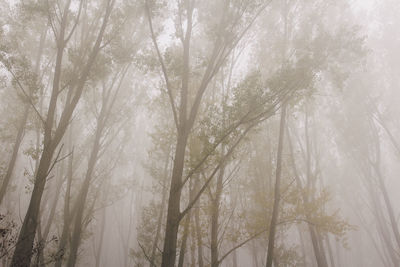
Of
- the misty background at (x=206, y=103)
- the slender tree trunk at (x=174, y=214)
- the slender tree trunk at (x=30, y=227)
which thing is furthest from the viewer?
the misty background at (x=206, y=103)

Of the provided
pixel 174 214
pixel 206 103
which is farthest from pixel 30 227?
pixel 206 103

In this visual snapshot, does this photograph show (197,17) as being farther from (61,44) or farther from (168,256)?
(168,256)

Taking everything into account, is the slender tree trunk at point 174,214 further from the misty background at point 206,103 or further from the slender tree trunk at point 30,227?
the slender tree trunk at point 30,227

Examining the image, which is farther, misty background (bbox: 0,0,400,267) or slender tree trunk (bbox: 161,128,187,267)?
misty background (bbox: 0,0,400,267)

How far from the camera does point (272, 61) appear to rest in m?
11.8

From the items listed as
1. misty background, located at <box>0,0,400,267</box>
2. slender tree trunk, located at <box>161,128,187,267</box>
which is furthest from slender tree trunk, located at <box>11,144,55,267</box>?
slender tree trunk, located at <box>161,128,187,267</box>

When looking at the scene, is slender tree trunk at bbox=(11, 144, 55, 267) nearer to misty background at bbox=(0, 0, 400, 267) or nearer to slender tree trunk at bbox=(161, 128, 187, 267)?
misty background at bbox=(0, 0, 400, 267)

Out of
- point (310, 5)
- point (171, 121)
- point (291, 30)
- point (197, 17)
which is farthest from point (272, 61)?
point (171, 121)

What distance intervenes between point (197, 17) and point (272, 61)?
4706 mm

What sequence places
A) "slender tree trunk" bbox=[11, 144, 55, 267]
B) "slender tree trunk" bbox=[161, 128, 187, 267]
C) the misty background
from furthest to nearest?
the misty background, "slender tree trunk" bbox=[11, 144, 55, 267], "slender tree trunk" bbox=[161, 128, 187, 267]

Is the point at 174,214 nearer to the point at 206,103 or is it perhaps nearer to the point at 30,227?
the point at 30,227

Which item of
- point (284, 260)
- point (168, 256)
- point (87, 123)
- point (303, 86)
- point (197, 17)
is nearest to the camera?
point (168, 256)

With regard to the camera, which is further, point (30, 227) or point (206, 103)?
point (206, 103)

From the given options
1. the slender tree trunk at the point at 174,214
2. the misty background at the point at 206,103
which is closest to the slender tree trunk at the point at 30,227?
the misty background at the point at 206,103
